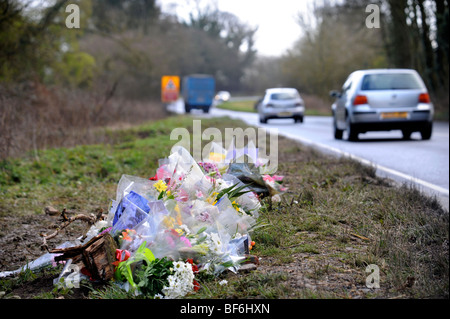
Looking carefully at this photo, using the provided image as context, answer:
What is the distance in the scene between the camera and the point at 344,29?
39.8 meters

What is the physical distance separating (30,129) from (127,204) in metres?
9.41

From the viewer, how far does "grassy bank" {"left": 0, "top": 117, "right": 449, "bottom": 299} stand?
3506 millimetres

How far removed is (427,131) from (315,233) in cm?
1081

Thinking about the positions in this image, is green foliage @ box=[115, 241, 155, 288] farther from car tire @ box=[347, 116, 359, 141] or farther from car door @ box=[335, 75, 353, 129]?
car door @ box=[335, 75, 353, 129]

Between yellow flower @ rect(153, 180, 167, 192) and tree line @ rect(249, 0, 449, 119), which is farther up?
tree line @ rect(249, 0, 449, 119)

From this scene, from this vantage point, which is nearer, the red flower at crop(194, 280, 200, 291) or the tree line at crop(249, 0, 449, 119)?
the red flower at crop(194, 280, 200, 291)

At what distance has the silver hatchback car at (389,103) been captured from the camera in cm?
1413

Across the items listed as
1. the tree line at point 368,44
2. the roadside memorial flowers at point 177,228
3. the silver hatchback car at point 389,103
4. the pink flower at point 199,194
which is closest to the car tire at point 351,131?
the silver hatchback car at point 389,103

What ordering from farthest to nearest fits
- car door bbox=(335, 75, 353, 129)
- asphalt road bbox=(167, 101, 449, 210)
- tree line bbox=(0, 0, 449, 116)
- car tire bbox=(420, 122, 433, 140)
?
tree line bbox=(0, 0, 449, 116) → car door bbox=(335, 75, 353, 129) → car tire bbox=(420, 122, 433, 140) → asphalt road bbox=(167, 101, 449, 210)

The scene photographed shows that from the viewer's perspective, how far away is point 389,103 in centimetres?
1412

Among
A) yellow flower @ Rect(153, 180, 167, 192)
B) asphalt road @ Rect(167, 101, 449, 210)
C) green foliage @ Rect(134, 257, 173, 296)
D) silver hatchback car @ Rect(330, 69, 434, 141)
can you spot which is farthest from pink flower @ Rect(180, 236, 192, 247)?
silver hatchback car @ Rect(330, 69, 434, 141)

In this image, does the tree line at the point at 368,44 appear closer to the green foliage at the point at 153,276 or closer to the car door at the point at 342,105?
the car door at the point at 342,105

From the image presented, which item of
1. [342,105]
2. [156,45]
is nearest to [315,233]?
[342,105]

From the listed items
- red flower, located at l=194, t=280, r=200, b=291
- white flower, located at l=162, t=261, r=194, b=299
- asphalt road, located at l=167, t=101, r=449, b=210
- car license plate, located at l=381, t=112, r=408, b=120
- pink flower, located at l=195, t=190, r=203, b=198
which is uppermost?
car license plate, located at l=381, t=112, r=408, b=120
